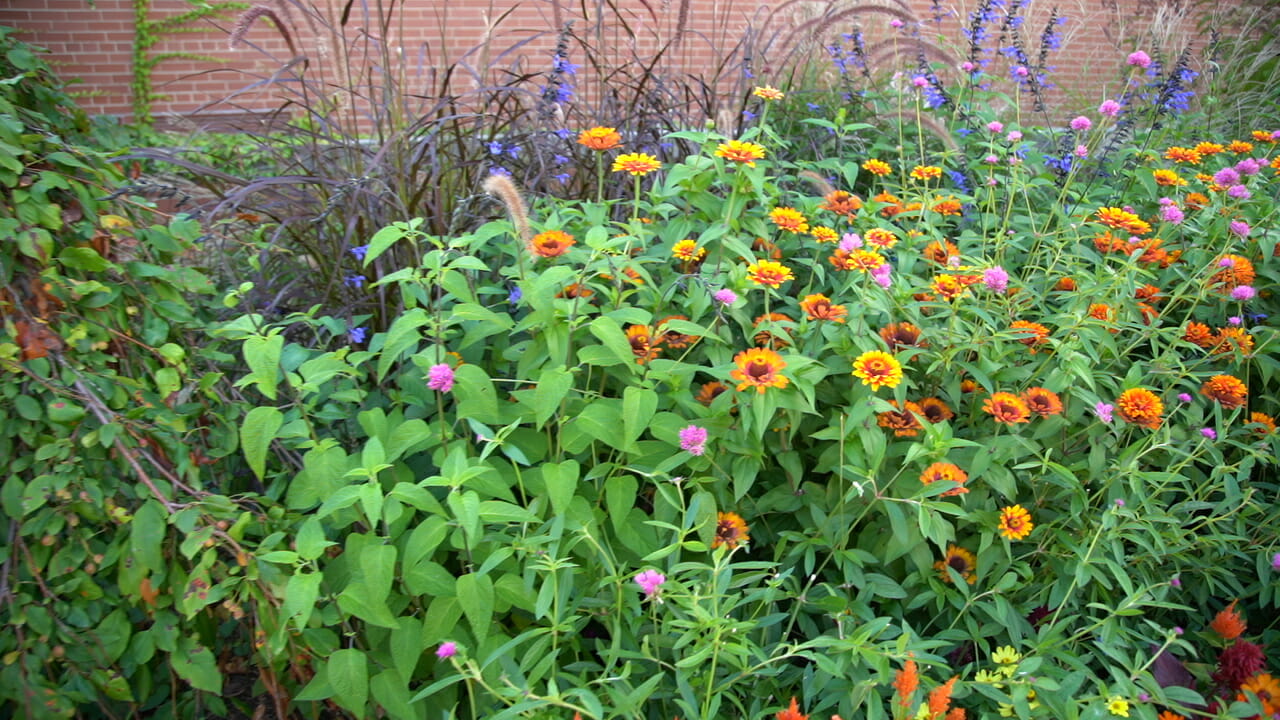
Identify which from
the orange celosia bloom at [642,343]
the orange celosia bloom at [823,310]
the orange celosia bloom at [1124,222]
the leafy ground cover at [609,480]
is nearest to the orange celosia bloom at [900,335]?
the leafy ground cover at [609,480]

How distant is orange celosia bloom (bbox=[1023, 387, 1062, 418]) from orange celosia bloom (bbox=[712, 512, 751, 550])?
1.87ft

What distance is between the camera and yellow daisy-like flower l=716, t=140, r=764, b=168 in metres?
1.78

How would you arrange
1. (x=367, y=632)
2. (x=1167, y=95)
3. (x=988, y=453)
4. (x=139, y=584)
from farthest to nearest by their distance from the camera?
(x=1167, y=95), (x=988, y=453), (x=367, y=632), (x=139, y=584)

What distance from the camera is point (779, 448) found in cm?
170

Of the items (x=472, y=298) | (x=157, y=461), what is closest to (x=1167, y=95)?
(x=472, y=298)

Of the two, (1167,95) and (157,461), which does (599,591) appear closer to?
(157,461)

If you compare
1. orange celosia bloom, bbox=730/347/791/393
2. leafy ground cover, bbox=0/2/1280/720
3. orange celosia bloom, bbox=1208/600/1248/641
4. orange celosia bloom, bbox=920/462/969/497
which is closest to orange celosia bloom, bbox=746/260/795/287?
leafy ground cover, bbox=0/2/1280/720

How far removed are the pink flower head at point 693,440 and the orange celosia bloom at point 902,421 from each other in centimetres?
36

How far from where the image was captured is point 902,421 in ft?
5.41

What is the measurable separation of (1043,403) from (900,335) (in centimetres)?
30

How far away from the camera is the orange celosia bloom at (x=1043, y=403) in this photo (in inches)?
63.8

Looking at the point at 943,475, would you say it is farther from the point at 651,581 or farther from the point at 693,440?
the point at 651,581

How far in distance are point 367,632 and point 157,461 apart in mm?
442

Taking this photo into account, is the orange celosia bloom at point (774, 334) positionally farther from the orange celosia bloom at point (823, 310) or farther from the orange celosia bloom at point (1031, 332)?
the orange celosia bloom at point (1031, 332)
